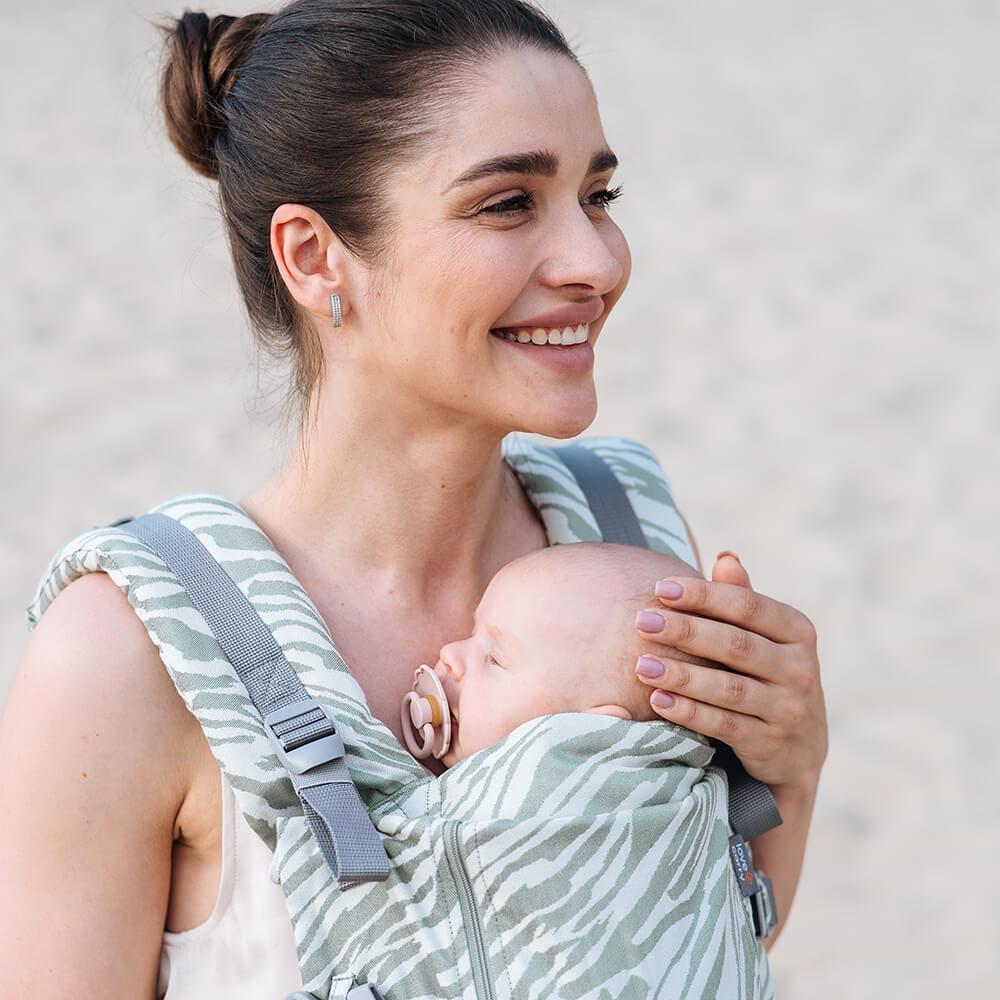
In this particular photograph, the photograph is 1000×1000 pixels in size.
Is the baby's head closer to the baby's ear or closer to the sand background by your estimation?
the baby's ear

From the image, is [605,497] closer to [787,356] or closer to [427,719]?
[427,719]

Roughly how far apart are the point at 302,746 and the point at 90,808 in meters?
0.28

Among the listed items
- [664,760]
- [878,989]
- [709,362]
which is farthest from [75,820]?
[709,362]

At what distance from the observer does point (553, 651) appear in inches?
80.0

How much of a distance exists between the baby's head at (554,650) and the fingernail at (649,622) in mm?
45

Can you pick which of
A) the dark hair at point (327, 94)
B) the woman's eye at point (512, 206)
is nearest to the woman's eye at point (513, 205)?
the woman's eye at point (512, 206)

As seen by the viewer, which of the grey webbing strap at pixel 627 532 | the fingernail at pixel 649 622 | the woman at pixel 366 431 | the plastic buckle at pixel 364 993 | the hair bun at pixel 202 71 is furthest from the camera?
the hair bun at pixel 202 71

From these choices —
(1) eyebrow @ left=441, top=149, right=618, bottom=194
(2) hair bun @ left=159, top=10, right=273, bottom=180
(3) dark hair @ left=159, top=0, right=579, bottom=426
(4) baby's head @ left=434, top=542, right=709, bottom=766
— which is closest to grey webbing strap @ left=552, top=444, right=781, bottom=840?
(4) baby's head @ left=434, top=542, right=709, bottom=766

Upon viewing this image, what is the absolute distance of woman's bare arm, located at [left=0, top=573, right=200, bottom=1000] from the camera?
186 cm

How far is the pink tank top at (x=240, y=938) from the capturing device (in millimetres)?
1908

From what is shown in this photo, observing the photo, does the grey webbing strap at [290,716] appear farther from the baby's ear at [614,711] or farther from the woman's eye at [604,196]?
the woman's eye at [604,196]

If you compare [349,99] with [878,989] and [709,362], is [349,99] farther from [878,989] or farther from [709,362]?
[709,362]

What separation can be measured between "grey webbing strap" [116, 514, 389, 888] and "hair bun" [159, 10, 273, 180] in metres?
0.76

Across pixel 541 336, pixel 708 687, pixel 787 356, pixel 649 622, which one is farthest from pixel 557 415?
pixel 787 356
